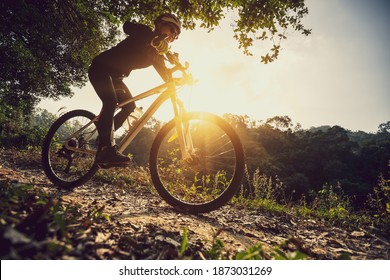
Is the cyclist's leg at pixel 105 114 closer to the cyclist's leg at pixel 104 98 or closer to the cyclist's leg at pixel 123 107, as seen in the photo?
the cyclist's leg at pixel 104 98

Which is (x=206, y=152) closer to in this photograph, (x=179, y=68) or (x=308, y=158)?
(x=179, y=68)

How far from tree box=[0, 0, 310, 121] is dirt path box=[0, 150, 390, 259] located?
4.42 metres

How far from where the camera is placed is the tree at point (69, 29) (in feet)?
19.5

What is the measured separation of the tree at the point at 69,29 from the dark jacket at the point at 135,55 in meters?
3.46

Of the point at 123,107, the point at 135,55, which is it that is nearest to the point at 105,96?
the point at 123,107

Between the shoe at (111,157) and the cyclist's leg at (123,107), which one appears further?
the cyclist's leg at (123,107)

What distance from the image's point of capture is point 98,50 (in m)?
11.8

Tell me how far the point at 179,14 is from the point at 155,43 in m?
3.93

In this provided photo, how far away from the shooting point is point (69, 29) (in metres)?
11.3

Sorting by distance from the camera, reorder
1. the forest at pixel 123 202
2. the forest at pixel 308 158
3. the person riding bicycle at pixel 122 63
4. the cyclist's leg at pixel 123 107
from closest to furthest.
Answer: the forest at pixel 123 202
the person riding bicycle at pixel 122 63
the cyclist's leg at pixel 123 107
the forest at pixel 308 158

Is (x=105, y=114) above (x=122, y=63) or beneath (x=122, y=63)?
beneath

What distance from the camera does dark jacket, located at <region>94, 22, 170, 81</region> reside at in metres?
3.10

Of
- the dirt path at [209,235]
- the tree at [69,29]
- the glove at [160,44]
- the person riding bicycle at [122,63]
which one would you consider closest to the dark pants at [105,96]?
the person riding bicycle at [122,63]

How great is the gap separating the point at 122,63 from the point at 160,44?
0.64m
